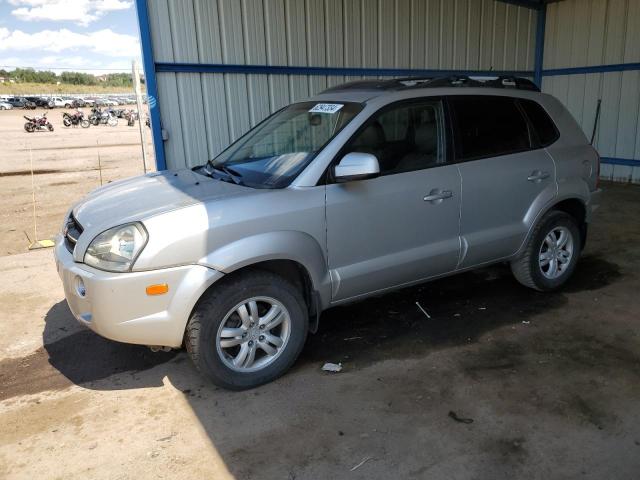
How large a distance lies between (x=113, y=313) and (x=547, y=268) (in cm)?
373

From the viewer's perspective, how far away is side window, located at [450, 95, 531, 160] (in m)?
4.08

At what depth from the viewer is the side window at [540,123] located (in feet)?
14.8

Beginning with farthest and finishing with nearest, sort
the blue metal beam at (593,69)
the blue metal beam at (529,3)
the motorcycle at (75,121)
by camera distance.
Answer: the motorcycle at (75,121)
the blue metal beam at (529,3)
the blue metal beam at (593,69)

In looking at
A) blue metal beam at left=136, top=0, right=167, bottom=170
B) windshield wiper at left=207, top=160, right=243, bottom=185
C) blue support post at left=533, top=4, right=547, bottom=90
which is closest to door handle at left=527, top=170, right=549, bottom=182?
windshield wiper at left=207, top=160, right=243, bottom=185

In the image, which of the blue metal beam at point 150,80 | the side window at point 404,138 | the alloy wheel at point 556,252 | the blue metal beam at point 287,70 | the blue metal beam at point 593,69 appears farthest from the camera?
the blue metal beam at point 593,69

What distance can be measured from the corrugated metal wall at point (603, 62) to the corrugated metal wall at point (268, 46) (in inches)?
85.0

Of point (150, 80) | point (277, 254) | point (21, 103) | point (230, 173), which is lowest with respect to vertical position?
point (21, 103)

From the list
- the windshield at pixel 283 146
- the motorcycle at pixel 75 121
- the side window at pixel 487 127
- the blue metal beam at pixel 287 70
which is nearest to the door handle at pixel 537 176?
the side window at pixel 487 127

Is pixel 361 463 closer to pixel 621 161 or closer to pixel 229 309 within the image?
pixel 229 309

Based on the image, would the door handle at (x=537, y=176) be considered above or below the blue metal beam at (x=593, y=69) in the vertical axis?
below

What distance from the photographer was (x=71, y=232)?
3457 millimetres

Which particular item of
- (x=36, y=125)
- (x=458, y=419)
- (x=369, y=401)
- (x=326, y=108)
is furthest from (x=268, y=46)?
(x=36, y=125)

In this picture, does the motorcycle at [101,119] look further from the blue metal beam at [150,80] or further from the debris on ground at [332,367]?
the debris on ground at [332,367]

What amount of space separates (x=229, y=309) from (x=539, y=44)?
416 inches
